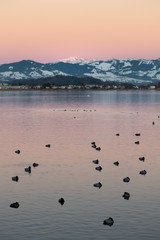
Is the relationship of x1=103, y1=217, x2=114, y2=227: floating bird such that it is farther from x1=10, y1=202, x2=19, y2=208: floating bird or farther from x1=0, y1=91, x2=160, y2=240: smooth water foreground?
x1=10, y1=202, x2=19, y2=208: floating bird

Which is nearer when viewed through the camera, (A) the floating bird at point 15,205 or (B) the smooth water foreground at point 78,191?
(B) the smooth water foreground at point 78,191

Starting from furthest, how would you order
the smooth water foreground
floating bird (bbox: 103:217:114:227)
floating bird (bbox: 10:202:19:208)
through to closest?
floating bird (bbox: 10:202:19:208), floating bird (bbox: 103:217:114:227), the smooth water foreground

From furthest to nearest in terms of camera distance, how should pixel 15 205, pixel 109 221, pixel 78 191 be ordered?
pixel 78 191 → pixel 15 205 → pixel 109 221

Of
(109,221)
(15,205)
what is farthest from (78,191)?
(109,221)

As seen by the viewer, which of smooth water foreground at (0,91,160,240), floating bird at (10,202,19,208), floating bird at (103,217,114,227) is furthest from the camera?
floating bird at (10,202,19,208)

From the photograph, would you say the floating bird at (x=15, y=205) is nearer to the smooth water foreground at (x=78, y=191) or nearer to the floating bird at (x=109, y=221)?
the smooth water foreground at (x=78, y=191)

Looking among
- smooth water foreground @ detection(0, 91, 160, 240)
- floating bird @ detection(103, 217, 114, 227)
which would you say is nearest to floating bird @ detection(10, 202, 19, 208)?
smooth water foreground @ detection(0, 91, 160, 240)

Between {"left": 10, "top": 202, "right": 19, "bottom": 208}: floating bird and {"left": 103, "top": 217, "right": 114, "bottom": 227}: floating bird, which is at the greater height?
{"left": 10, "top": 202, "right": 19, "bottom": 208}: floating bird

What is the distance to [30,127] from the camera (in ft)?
321

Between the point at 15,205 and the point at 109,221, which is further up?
the point at 15,205

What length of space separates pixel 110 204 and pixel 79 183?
701 cm

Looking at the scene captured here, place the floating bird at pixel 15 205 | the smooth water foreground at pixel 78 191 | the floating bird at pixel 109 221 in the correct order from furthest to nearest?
the floating bird at pixel 15 205 < the floating bird at pixel 109 221 < the smooth water foreground at pixel 78 191

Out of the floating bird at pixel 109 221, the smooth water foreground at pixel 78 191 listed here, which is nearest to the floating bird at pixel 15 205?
the smooth water foreground at pixel 78 191

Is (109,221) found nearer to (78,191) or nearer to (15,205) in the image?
(15,205)
